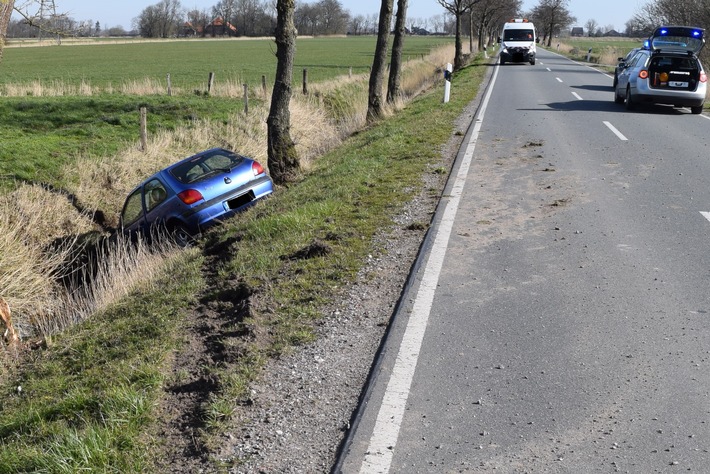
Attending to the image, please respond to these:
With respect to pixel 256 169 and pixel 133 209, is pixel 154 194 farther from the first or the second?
pixel 256 169

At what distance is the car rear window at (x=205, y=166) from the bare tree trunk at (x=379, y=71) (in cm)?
899

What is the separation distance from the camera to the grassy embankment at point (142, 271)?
4.27 m

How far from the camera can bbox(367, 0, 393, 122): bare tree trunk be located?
21.0m

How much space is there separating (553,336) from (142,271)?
190 inches

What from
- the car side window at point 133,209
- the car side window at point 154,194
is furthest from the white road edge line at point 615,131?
the car side window at point 133,209

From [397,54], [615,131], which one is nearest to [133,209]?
[615,131]

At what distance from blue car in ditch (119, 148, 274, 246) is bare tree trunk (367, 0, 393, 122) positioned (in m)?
9.17

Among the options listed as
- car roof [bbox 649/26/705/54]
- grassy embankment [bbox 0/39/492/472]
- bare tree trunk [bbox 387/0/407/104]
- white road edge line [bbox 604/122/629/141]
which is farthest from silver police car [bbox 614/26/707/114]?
bare tree trunk [bbox 387/0/407/104]

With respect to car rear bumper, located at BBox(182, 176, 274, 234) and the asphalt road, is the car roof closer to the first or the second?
the asphalt road

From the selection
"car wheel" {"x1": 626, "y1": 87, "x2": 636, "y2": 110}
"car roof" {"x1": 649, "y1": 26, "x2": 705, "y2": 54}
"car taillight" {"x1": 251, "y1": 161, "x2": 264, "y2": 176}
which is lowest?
"car taillight" {"x1": 251, "y1": 161, "x2": 264, "y2": 176}

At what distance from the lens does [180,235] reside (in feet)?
36.5

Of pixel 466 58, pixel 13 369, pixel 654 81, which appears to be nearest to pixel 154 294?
pixel 13 369

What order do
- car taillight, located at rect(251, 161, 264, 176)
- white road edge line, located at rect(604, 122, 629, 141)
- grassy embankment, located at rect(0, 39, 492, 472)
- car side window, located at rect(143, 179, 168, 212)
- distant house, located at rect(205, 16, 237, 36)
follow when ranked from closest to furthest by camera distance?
grassy embankment, located at rect(0, 39, 492, 472) → car side window, located at rect(143, 179, 168, 212) → car taillight, located at rect(251, 161, 264, 176) → white road edge line, located at rect(604, 122, 629, 141) → distant house, located at rect(205, 16, 237, 36)

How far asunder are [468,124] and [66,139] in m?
9.65
